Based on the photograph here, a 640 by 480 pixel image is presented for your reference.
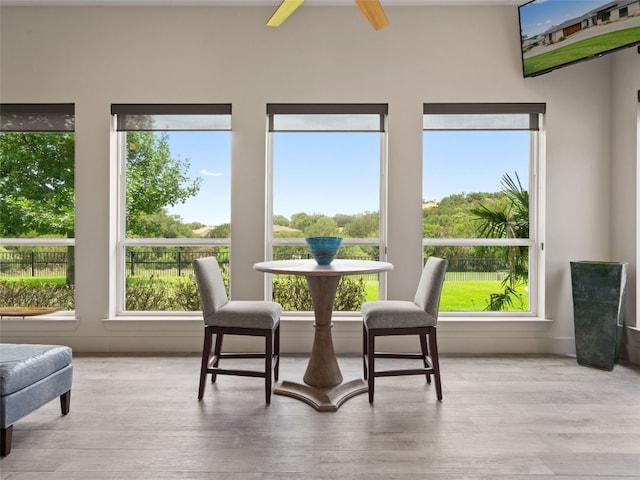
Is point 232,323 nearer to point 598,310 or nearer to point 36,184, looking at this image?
point 36,184

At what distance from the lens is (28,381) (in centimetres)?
212

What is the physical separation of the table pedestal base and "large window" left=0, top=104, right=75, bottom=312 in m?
2.36

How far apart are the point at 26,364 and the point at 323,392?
1.55 metres

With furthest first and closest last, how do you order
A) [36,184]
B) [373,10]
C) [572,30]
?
[36,184]
[572,30]
[373,10]

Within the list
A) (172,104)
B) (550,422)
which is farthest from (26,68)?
(550,422)

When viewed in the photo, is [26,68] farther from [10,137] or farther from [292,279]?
[292,279]

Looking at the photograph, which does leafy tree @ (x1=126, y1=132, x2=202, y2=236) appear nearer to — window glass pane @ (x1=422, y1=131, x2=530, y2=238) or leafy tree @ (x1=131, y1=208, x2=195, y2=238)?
leafy tree @ (x1=131, y1=208, x2=195, y2=238)

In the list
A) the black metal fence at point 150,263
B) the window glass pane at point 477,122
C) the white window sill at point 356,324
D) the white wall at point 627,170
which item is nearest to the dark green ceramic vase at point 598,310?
the white wall at point 627,170

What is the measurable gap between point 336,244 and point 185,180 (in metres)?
1.80

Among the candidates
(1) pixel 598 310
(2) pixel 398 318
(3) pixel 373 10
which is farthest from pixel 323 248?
(1) pixel 598 310

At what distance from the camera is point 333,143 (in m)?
3.95

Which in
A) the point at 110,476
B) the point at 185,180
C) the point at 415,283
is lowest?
the point at 110,476

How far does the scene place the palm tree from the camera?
3949 mm

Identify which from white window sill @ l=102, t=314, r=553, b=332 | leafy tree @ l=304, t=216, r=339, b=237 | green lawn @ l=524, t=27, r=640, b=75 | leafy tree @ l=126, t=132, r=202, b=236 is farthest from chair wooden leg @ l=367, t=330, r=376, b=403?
green lawn @ l=524, t=27, r=640, b=75
